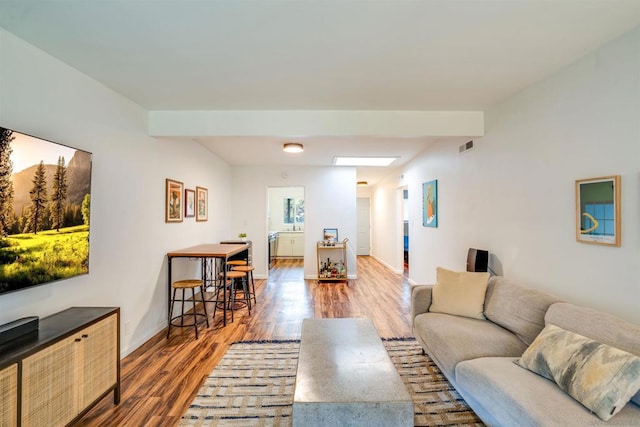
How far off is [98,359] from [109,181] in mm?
1471

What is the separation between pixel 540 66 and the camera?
87.8 inches

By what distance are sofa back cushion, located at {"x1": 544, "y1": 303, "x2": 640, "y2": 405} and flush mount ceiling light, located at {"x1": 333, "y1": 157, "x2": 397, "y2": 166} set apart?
12.5 ft

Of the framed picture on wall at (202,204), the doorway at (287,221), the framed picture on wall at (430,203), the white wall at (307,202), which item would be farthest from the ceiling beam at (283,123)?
the doorway at (287,221)

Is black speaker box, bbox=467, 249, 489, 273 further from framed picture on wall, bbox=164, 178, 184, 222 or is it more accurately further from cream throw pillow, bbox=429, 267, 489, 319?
framed picture on wall, bbox=164, 178, 184, 222

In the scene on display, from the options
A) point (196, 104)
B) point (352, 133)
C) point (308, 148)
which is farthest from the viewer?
point (308, 148)

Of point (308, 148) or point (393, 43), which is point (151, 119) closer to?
point (308, 148)

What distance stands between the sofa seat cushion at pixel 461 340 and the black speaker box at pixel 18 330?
2533 mm

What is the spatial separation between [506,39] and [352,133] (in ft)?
5.13

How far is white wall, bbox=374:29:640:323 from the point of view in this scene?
5.95 ft

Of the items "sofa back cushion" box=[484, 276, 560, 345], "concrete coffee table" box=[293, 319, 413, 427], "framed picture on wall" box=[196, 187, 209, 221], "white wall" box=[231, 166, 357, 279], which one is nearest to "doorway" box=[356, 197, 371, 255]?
"white wall" box=[231, 166, 357, 279]

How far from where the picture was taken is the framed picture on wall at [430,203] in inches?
177

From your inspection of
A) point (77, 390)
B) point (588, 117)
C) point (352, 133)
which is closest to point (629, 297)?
point (588, 117)

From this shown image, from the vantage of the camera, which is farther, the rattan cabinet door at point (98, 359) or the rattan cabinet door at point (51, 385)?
the rattan cabinet door at point (98, 359)

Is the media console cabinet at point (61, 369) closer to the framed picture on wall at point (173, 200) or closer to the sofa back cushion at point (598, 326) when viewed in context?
the framed picture on wall at point (173, 200)
